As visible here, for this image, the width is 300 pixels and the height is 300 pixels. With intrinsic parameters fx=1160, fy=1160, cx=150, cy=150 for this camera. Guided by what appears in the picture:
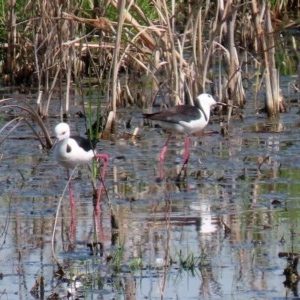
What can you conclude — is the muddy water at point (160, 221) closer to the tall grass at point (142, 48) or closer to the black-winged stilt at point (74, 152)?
the black-winged stilt at point (74, 152)

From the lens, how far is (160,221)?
25.6ft

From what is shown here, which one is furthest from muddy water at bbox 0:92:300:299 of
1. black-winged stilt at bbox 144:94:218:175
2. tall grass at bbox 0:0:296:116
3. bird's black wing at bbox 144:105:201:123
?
tall grass at bbox 0:0:296:116

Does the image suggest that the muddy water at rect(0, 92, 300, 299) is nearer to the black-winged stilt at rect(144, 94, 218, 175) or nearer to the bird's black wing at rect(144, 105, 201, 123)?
the black-winged stilt at rect(144, 94, 218, 175)

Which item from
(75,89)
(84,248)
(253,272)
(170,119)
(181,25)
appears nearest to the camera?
(253,272)

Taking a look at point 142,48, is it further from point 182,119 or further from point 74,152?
point 74,152

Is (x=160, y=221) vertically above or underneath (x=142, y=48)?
underneath

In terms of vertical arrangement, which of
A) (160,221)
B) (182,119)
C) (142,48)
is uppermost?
(142,48)

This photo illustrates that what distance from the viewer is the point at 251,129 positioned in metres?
12.2

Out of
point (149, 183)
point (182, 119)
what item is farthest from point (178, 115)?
point (149, 183)

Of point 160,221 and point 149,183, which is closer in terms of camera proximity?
point 160,221

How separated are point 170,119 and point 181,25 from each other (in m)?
8.46

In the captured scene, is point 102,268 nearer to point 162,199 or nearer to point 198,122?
point 162,199

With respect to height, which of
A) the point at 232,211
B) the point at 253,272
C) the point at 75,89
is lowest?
the point at 253,272

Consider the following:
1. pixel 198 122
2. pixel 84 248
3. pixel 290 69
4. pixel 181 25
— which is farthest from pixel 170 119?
pixel 181 25
